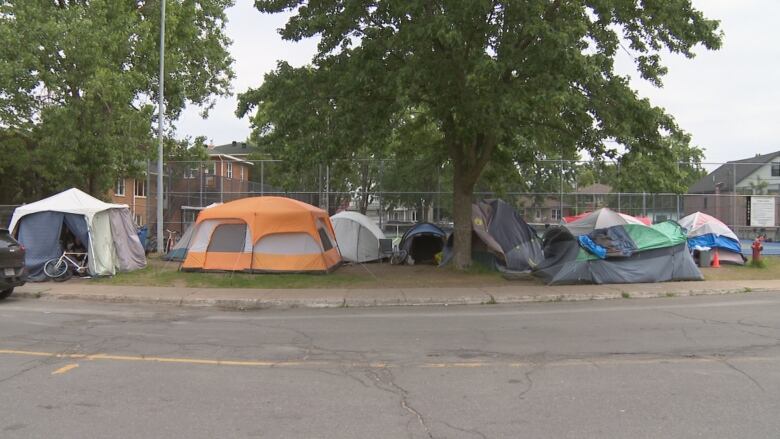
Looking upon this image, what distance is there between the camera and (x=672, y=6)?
13641 mm

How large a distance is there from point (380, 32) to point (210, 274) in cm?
802

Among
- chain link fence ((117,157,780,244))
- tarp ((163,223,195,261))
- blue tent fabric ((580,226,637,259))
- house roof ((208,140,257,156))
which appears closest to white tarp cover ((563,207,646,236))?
blue tent fabric ((580,226,637,259))

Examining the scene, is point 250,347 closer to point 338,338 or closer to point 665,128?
point 338,338

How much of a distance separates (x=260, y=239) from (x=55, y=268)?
17.8ft

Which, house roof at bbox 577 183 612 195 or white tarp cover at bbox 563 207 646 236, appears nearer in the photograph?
white tarp cover at bbox 563 207 646 236

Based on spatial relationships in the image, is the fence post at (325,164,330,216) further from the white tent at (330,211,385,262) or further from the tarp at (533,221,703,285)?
the tarp at (533,221,703,285)

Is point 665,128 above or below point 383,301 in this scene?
above

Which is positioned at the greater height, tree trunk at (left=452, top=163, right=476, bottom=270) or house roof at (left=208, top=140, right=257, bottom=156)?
house roof at (left=208, top=140, right=257, bottom=156)

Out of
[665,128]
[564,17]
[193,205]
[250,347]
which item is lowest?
[250,347]

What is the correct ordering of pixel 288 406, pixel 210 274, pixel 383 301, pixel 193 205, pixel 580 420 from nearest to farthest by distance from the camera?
pixel 580 420 → pixel 288 406 → pixel 383 301 → pixel 210 274 → pixel 193 205

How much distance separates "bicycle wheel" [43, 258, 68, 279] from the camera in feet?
50.6

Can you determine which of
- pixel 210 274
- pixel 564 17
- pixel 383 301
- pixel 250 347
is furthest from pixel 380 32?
pixel 250 347

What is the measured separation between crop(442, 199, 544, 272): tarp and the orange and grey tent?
4.80 m

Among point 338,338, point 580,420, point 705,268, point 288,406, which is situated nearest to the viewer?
point 580,420
